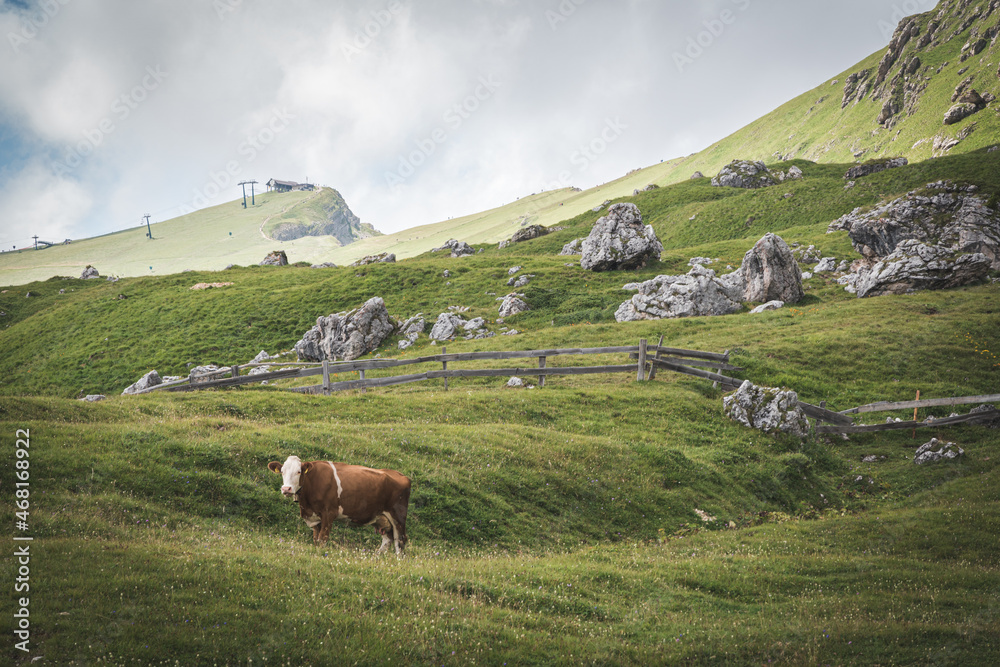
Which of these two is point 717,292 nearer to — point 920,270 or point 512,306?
point 920,270

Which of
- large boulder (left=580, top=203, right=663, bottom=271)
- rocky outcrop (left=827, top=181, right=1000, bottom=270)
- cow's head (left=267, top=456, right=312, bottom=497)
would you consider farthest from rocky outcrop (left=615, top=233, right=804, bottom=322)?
cow's head (left=267, top=456, right=312, bottom=497)

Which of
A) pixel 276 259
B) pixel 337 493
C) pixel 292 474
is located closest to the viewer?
pixel 292 474

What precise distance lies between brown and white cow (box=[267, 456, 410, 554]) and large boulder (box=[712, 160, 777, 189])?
86.3 m

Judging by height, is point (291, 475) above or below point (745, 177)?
below

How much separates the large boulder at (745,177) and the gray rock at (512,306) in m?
57.4

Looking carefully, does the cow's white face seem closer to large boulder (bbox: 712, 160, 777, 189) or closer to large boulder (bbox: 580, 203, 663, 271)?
large boulder (bbox: 580, 203, 663, 271)

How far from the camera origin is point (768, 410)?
22609 millimetres

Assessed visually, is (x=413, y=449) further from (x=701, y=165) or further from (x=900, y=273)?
(x=701, y=165)

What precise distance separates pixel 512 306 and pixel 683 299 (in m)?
13.9

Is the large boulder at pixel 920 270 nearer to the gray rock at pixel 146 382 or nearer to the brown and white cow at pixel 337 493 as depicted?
the brown and white cow at pixel 337 493

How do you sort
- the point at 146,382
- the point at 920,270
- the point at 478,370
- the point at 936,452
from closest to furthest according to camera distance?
the point at 936,452 < the point at 478,370 < the point at 146,382 < the point at 920,270

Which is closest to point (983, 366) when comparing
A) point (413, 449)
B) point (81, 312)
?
point (413, 449)

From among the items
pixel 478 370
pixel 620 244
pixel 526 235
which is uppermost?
pixel 526 235

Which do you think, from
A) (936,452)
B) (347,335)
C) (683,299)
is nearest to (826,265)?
(683,299)
